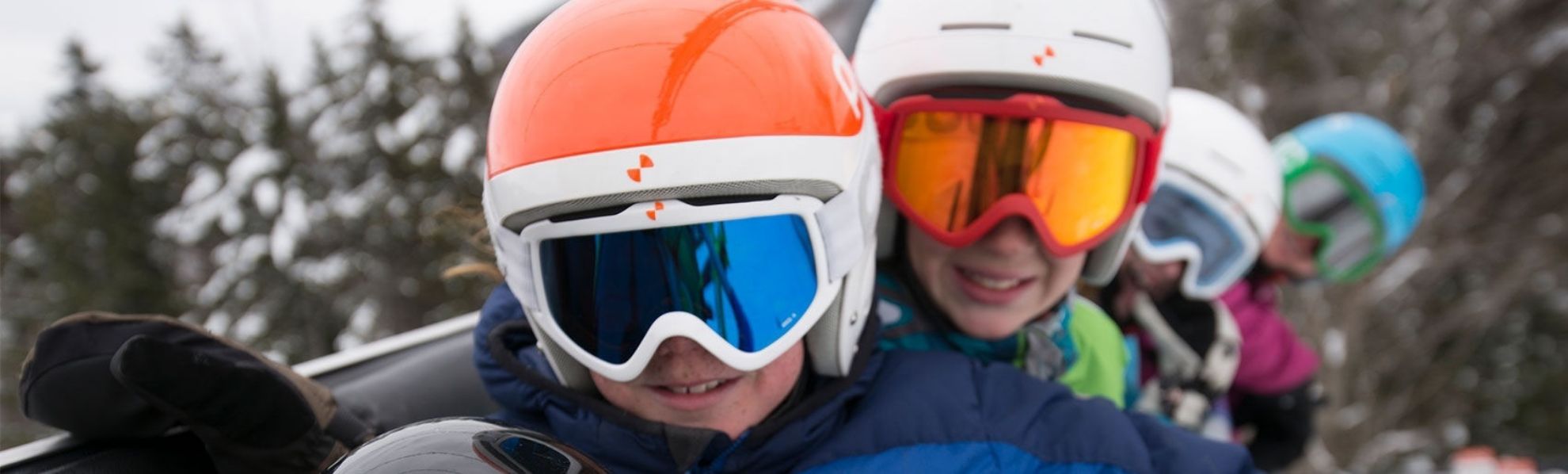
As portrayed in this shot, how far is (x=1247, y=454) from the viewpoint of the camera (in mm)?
1934

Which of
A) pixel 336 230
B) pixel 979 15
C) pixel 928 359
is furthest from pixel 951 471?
pixel 336 230

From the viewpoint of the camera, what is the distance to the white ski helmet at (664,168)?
1.51 m

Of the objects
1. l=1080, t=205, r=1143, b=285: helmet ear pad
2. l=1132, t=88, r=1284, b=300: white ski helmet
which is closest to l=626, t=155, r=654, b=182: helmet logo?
l=1080, t=205, r=1143, b=285: helmet ear pad

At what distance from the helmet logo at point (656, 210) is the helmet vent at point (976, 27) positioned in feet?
3.51

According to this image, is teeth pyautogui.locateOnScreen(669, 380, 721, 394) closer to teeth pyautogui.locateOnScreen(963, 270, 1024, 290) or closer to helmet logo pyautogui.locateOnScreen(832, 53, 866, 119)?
helmet logo pyautogui.locateOnScreen(832, 53, 866, 119)

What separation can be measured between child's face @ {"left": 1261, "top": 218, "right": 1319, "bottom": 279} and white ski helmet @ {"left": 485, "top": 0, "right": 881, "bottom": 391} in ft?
10.9

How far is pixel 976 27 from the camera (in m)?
2.24

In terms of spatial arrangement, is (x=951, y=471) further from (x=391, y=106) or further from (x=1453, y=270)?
(x=391, y=106)

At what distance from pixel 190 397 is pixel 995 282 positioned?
167 cm

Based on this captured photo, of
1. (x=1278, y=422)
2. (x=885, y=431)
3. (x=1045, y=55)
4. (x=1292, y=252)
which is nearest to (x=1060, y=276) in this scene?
(x=1045, y=55)

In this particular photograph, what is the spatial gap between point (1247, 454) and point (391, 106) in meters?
16.8

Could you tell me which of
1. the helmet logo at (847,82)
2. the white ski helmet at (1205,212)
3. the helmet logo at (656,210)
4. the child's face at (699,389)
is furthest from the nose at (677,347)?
the white ski helmet at (1205,212)

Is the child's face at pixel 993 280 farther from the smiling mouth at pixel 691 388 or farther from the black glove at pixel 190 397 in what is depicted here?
the black glove at pixel 190 397

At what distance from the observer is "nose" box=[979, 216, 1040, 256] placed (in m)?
2.21
